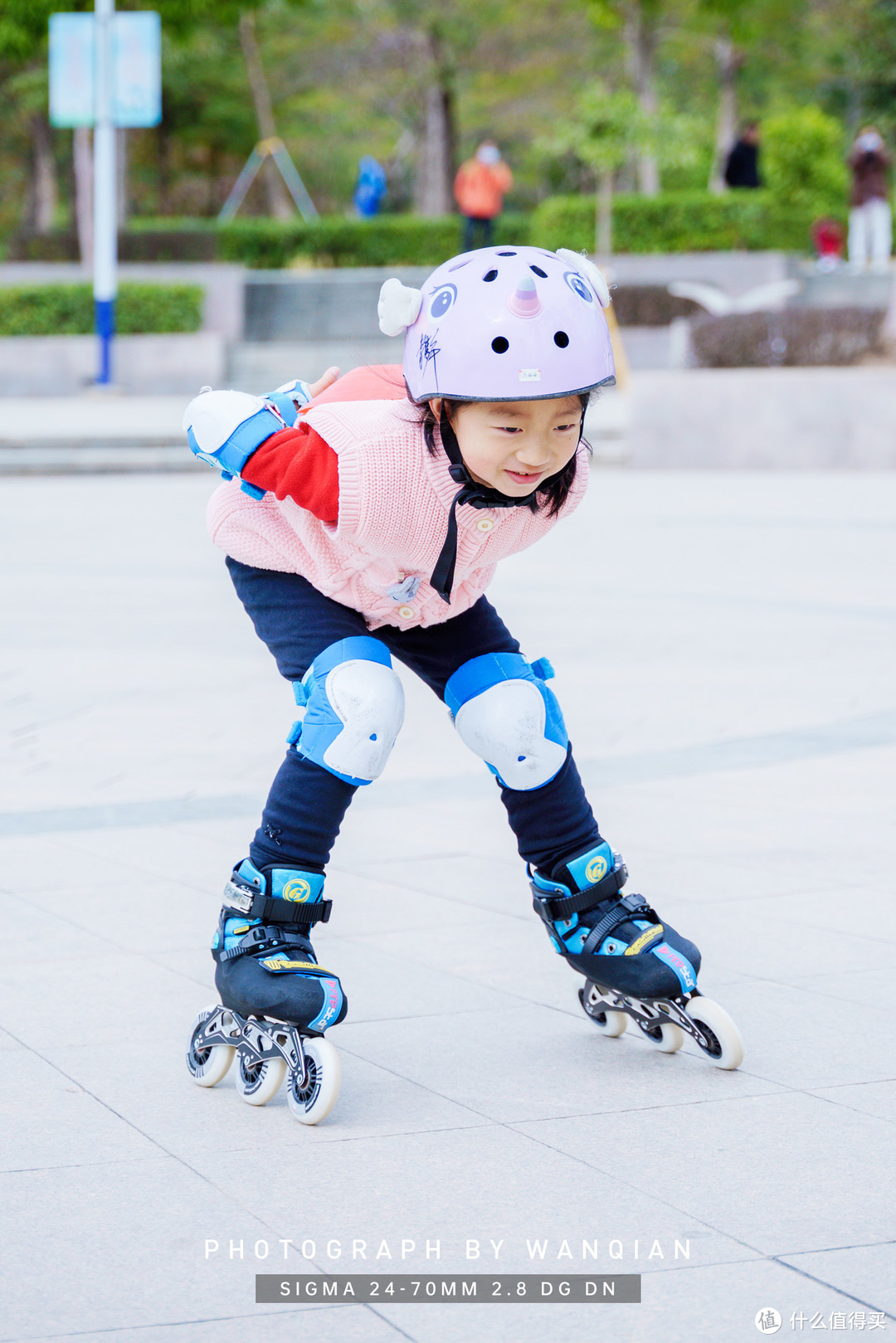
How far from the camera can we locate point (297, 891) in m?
2.77

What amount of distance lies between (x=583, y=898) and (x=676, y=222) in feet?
74.6

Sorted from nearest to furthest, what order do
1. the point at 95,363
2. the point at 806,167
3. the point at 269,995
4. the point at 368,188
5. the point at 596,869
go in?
the point at 269,995, the point at 596,869, the point at 95,363, the point at 806,167, the point at 368,188

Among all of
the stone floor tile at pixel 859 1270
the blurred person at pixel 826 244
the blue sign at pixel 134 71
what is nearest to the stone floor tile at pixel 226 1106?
the stone floor tile at pixel 859 1270

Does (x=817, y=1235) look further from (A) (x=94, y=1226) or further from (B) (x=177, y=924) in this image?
(B) (x=177, y=924)

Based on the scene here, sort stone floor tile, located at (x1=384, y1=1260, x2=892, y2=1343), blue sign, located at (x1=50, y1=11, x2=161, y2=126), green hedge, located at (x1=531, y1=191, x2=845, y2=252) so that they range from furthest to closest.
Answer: green hedge, located at (x1=531, y1=191, x2=845, y2=252) < blue sign, located at (x1=50, y1=11, x2=161, y2=126) < stone floor tile, located at (x1=384, y1=1260, x2=892, y2=1343)

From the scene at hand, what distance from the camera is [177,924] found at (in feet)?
12.0

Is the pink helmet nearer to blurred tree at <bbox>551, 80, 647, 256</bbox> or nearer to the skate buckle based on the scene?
the skate buckle

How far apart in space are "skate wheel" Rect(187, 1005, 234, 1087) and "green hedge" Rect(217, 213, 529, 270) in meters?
25.1

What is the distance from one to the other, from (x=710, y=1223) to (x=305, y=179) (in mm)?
40408

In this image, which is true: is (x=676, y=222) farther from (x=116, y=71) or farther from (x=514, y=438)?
(x=514, y=438)

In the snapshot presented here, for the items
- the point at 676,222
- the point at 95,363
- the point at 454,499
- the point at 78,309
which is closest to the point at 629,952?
the point at 454,499

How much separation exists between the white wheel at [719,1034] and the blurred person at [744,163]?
2385 cm

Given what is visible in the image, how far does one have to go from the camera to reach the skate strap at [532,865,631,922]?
2.92 m

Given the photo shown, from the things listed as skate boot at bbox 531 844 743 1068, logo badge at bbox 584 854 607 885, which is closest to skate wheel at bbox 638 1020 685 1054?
skate boot at bbox 531 844 743 1068
